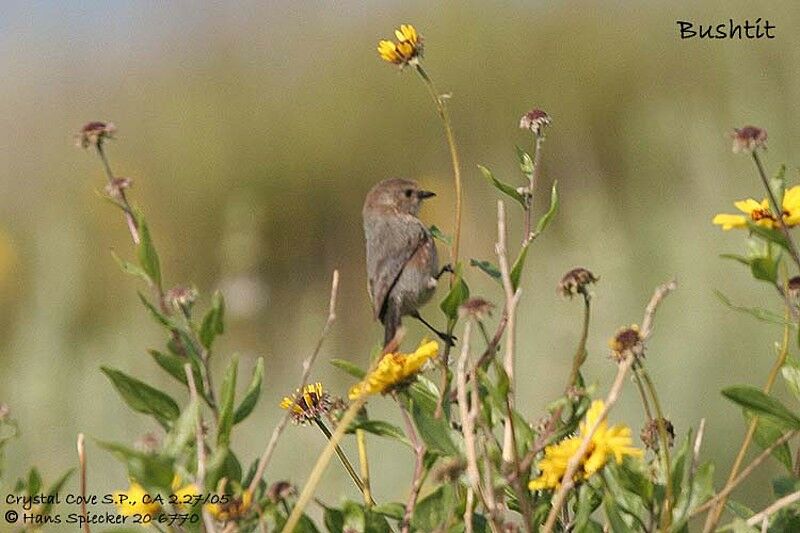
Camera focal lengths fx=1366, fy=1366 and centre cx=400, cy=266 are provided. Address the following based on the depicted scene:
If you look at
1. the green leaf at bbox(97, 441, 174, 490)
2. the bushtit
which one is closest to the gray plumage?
the bushtit

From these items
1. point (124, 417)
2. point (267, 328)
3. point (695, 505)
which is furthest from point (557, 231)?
point (695, 505)

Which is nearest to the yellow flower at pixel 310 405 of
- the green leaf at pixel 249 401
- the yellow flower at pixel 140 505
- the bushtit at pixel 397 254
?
the green leaf at pixel 249 401

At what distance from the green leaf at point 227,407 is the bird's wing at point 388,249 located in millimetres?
1954

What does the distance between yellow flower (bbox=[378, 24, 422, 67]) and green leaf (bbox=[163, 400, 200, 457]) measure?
0.85 metres

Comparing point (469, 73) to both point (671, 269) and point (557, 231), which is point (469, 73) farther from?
point (671, 269)

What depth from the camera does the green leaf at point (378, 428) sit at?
183 centimetres

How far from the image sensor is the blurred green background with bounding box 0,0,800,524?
A: 5031mm

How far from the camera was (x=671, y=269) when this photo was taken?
5770 mm

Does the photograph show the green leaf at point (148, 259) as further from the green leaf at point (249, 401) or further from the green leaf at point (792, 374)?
the green leaf at point (792, 374)

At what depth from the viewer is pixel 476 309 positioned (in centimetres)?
168

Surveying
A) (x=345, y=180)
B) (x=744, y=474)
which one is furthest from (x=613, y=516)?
(x=345, y=180)

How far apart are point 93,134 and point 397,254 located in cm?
186

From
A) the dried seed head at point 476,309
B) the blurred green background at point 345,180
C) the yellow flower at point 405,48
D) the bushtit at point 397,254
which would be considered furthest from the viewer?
the blurred green background at point 345,180

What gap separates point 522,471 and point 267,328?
664cm
